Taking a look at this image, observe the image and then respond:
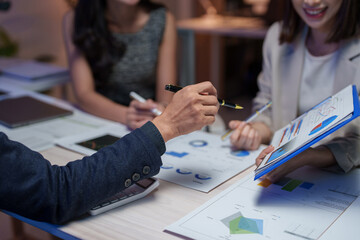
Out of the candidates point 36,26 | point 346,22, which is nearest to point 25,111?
point 346,22

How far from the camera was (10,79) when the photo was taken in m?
2.10

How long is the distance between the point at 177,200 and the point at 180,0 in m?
3.95

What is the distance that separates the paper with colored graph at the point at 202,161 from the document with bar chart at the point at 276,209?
70 mm

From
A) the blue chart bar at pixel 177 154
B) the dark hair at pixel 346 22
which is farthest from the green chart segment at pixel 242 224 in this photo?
the dark hair at pixel 346 22

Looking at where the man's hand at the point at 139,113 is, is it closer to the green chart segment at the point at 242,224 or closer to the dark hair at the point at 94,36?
the dark hair at the point at 94,36

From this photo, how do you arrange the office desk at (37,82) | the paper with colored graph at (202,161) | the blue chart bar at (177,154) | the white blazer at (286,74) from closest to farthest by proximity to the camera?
the paper with colored graph at (202,161) → the blue chart bar at (177,154) → the white blazer at (286,74) → the office desk at (37,82)

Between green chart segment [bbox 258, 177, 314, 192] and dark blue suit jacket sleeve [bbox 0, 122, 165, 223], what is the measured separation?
0.28 meters

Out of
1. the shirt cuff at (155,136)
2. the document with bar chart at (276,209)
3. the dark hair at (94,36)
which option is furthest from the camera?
the dark hair at (94,36)

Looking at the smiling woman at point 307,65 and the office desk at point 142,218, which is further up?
the smiling woman at point 307,65

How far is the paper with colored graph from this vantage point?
1038 millimetres

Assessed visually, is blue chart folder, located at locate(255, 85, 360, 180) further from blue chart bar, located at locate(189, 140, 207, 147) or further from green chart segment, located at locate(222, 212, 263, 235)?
blue chart bar, located at locate(189, 140, 207, 147)

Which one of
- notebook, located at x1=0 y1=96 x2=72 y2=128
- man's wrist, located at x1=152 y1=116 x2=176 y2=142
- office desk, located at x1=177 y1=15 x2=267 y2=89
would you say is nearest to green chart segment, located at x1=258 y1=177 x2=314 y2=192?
man's wrist, located at x1=152 y1=116 x2=176 y2=142

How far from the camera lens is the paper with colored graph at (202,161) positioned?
1.04m

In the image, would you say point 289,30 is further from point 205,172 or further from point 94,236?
point 94,236
